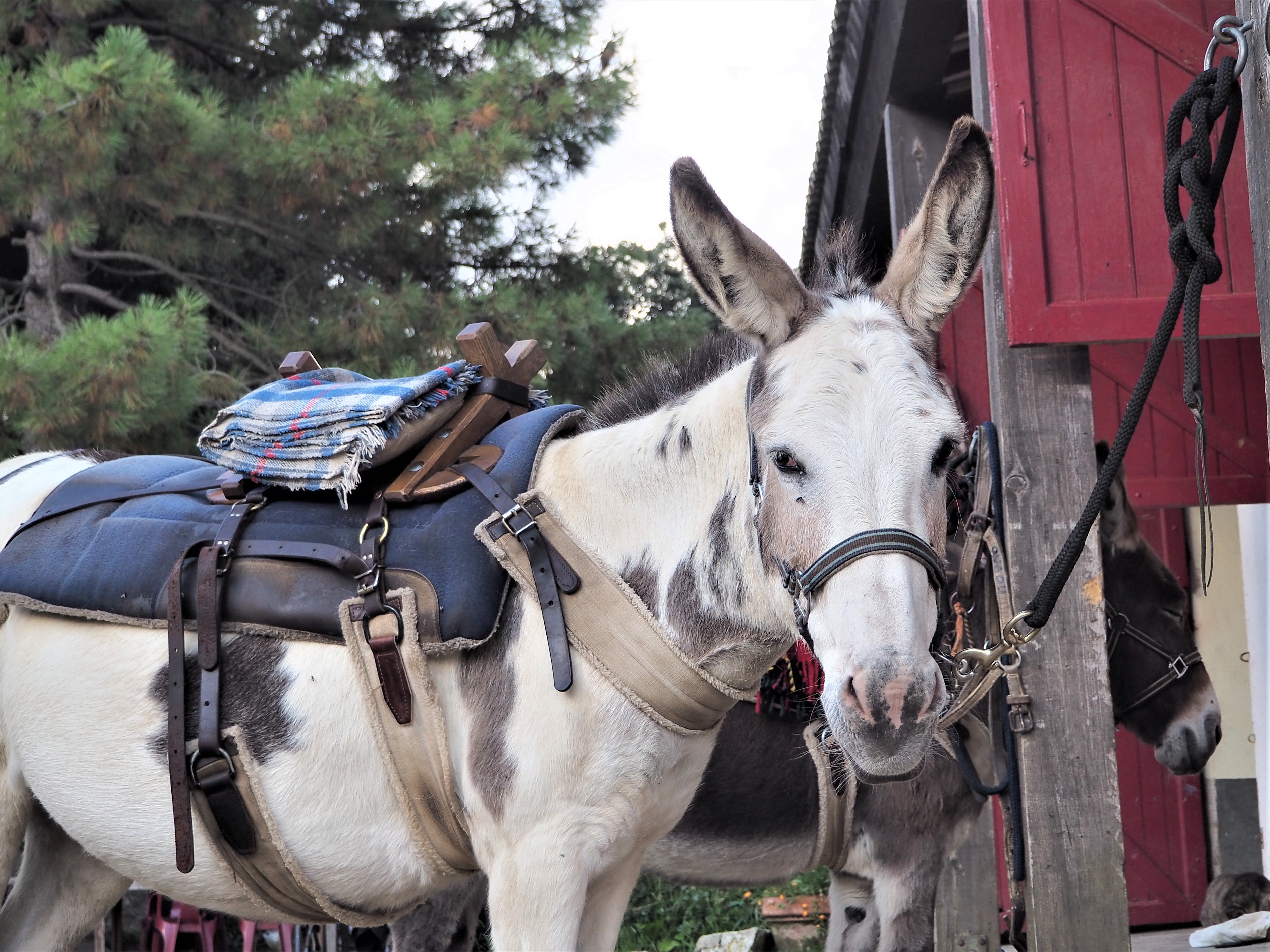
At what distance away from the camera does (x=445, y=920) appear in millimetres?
3918

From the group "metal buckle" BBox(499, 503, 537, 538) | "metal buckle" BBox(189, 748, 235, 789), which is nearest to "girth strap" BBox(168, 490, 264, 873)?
"metal buckle" BBox(189, 748, 235, 789)

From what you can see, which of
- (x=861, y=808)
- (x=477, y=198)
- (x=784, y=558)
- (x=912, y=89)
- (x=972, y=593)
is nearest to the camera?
(x=784, y=558)

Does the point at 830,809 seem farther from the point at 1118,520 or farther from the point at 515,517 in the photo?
the point at 515,517

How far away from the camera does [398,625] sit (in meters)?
2.31

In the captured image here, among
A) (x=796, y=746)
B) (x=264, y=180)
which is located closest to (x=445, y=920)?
(x=796, y=746)

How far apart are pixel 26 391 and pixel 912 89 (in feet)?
15.8

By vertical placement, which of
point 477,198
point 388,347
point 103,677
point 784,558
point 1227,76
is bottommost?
point 103,677

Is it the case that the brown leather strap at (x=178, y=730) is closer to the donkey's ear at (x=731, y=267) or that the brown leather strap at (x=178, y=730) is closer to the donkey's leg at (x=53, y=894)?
the donkey's leg at (x=53, y=894)

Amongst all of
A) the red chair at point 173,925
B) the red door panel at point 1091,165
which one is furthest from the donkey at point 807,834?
the red chair at point 173,925

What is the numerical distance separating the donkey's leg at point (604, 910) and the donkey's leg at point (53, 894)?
4.33 ft

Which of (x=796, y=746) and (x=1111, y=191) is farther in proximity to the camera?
(x=796, y=746)

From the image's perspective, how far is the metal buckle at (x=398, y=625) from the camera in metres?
2.31

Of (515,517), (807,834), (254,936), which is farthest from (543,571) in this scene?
(254,936)

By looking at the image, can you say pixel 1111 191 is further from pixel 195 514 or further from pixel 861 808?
pixel 195 514
